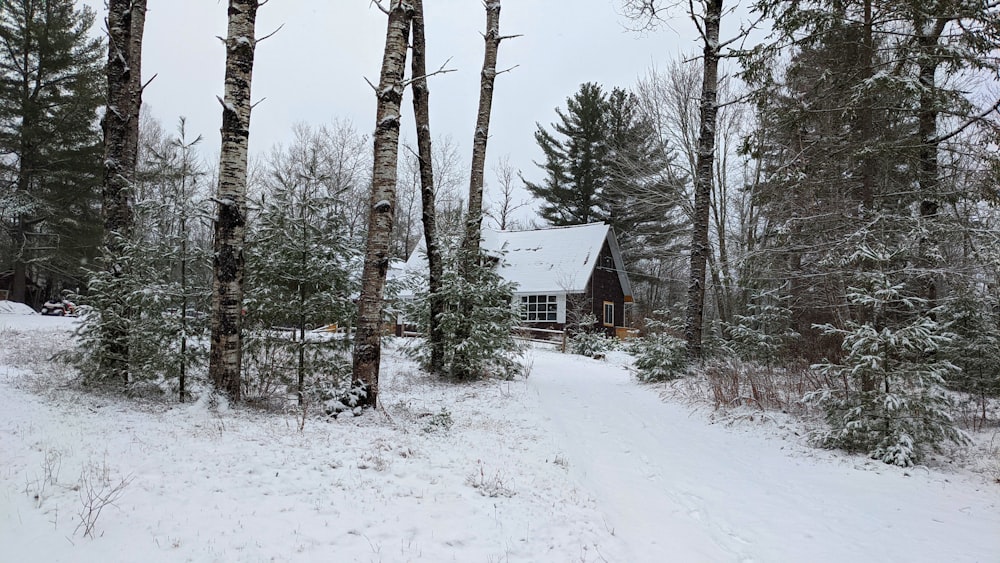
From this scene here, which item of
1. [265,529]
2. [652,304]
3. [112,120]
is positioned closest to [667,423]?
[265,529]

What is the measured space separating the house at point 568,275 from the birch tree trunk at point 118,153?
16724mm

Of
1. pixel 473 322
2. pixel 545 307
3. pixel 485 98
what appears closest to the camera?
pixel 473 322

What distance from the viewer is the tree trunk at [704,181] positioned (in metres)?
11.2

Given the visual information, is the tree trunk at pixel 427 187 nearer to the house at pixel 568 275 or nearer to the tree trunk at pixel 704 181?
the tree trunk at pixel 704 181

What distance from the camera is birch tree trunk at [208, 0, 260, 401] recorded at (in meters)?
6.10

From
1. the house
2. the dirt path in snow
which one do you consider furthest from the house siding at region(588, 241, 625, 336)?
the dirt path in snow

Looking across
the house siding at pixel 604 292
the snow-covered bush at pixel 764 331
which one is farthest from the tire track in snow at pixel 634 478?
the house siding at pixel 604 292

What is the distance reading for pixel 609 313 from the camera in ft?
89.0

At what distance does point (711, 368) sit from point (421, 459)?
6800 mm

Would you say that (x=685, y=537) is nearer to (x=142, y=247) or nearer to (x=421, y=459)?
(x=421, y=459)

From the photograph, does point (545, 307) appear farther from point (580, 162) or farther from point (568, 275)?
point (580, 162)

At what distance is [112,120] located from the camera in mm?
7219

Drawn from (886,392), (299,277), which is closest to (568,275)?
(299,277)

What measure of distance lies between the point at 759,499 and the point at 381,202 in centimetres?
497
